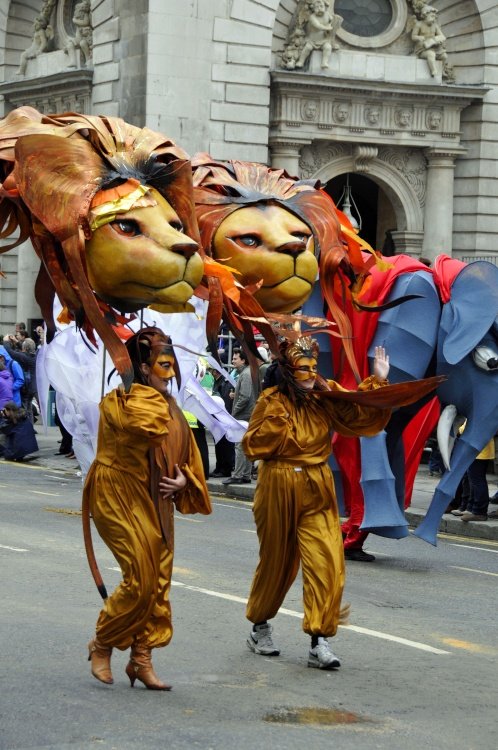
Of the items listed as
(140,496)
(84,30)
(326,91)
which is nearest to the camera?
(140,496)

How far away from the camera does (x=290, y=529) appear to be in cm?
874

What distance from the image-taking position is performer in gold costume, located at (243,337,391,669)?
8656 mm

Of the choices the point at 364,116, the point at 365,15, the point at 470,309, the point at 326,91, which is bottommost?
the point at 470,309

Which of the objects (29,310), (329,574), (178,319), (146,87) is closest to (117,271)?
(329,574)

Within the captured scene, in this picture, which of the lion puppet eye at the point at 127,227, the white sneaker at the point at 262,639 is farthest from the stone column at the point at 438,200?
the lion puppet eye at the point at 127,227

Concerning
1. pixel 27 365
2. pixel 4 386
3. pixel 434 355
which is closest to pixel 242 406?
pixel 4 386

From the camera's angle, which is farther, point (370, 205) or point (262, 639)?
point (370, 205)

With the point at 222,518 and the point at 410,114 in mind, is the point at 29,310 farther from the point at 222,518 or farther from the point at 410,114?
the point at 222,518

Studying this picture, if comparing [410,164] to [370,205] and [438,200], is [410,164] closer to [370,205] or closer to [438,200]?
[438,200]

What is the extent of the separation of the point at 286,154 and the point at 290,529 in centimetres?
1881

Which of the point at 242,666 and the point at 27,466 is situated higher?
the point at 242,666

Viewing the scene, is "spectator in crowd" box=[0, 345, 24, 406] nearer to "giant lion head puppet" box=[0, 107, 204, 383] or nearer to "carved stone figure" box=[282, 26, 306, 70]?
"carved stone figure" box=[282, 26, 306, 70]

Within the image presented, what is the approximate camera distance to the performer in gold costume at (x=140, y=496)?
24.7 ft

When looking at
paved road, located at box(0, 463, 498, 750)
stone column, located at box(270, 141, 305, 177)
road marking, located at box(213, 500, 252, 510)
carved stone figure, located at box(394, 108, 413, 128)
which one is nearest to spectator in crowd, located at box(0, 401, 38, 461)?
road marking, located at box(213, 500, 252, 510)
